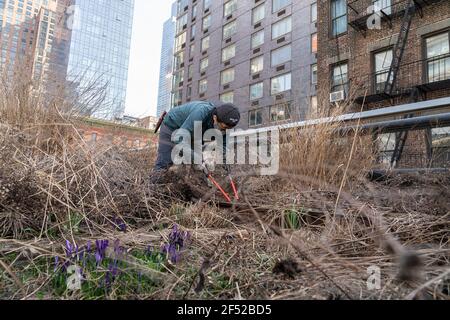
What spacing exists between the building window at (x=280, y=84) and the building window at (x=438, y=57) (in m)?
13.5

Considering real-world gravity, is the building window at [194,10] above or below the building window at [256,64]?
above

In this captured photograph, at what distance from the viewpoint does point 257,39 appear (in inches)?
1046

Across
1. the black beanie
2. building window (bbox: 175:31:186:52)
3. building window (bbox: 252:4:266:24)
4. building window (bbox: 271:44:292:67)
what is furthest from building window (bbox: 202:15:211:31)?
the black beanie

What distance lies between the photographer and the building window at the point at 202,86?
102 ft

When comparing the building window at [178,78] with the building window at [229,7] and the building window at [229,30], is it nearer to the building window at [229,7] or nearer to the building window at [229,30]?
the building window at [229,30]

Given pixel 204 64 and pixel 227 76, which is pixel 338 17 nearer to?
pixel 227 76

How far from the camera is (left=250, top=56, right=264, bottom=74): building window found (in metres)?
25.8

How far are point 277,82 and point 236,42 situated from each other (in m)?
7.12

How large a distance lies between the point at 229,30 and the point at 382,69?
21382mm

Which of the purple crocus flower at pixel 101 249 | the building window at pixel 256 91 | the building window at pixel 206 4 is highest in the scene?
the building window at pixel 206 4

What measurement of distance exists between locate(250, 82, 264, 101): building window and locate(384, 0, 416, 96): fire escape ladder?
15035 mm

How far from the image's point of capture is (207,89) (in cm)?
3081

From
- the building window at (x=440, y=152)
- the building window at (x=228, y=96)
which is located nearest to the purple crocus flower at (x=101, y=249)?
the building window at (x=440, y=152)
